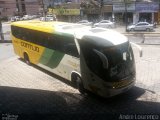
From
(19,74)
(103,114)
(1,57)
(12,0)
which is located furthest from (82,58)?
(12,0)

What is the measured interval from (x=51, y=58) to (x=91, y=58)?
13.0ft

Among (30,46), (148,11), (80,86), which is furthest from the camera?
(148,11)

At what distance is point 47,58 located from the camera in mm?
14953

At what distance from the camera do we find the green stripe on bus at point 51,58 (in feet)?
45.3

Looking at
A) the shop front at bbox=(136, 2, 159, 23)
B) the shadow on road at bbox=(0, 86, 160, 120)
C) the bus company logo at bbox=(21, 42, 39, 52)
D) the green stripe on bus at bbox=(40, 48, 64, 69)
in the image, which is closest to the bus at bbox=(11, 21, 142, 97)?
the green stripe on bus at bbox=(40, 48, 64, 69)

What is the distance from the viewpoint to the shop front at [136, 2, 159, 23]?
43219mm

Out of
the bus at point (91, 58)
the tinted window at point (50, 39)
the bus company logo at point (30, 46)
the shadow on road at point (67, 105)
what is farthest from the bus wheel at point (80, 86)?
the bus company logo at point (30, 46)

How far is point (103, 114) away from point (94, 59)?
7.33ft

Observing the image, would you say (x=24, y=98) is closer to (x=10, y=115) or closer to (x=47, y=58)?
(x=10, y=115)

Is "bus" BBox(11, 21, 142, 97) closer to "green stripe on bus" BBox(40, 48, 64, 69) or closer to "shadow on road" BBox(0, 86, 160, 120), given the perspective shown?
"green stripe on bus" BBox(40, 48, 64, 69)

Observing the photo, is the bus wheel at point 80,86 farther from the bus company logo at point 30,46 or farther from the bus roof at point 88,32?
the bus company logo at point 30,46

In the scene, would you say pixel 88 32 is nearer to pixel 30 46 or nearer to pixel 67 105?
pixel 67 105

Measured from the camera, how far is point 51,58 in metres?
14.6

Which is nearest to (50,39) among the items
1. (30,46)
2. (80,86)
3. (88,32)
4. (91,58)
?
(30,46)
